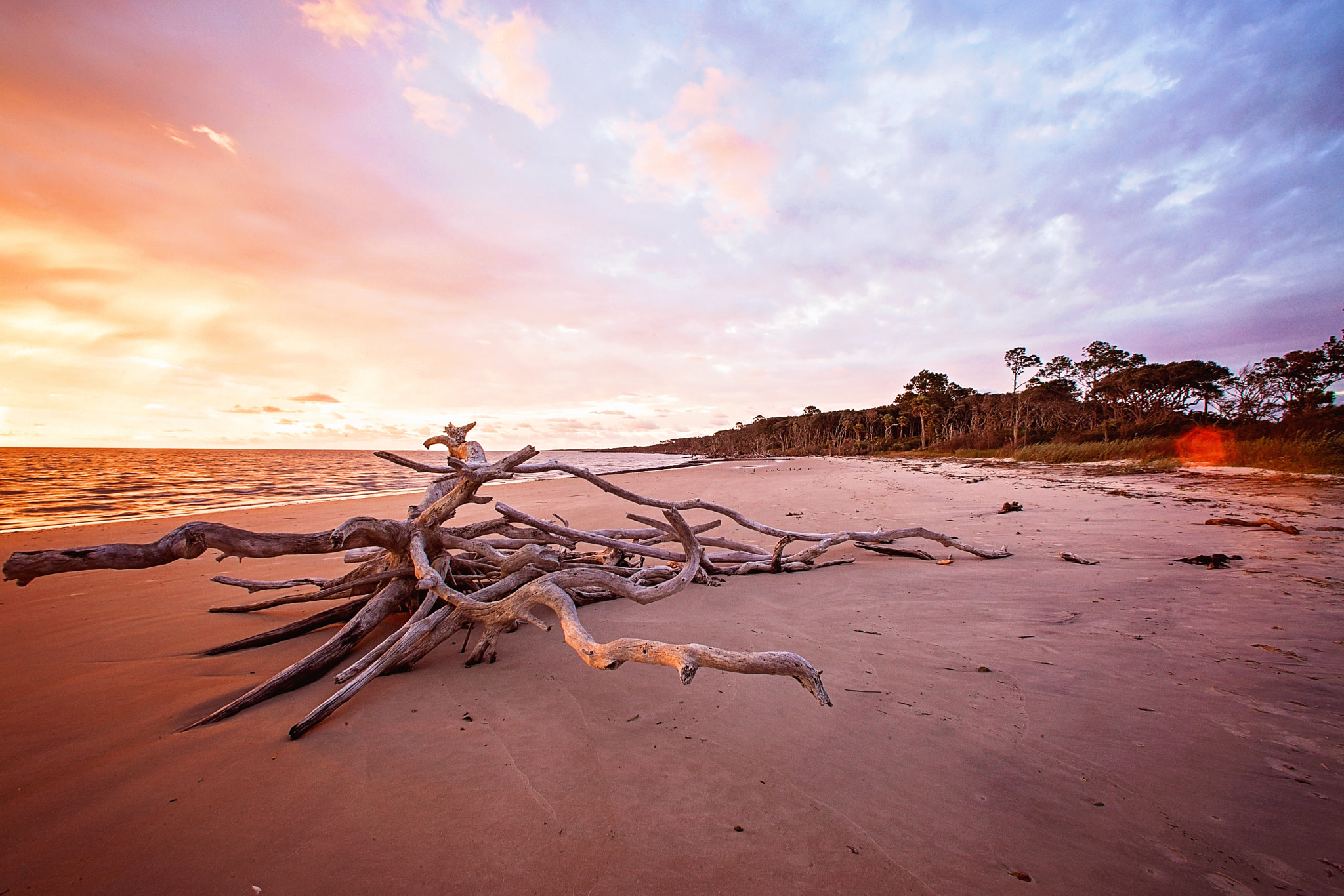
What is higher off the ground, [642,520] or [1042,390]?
[1042,390]

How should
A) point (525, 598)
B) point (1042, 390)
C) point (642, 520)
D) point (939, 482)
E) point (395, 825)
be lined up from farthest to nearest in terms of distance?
point (1042, 390) → point (939, 482) → point (642, 520) → point (525, 598) → point (395, 825)

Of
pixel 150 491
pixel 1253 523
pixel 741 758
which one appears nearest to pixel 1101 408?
pixel 1253 523

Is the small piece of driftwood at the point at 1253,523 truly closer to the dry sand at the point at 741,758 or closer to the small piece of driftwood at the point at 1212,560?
the small piece of driftwood at the point at 1212,560

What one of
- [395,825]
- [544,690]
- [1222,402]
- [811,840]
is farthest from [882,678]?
[1222,402]

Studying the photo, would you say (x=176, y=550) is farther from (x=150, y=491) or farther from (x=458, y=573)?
(x=150, y=491)

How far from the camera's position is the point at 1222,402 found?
113 ft

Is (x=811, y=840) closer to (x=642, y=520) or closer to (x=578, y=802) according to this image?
(x=578, y=802)

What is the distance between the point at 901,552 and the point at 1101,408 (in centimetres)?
5443

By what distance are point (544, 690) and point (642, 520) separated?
1.74 m

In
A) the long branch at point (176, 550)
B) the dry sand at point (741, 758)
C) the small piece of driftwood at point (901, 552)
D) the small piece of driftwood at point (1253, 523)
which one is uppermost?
the long branch at point (176, 550)

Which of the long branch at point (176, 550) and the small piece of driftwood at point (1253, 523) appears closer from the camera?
the long branch at point (176, 550)

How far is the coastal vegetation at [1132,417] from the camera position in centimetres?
1770

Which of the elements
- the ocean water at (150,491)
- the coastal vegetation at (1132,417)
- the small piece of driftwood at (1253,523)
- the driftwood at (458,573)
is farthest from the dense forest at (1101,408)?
the ocean water at (150,491)

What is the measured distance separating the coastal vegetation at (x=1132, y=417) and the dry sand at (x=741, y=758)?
16526mm
